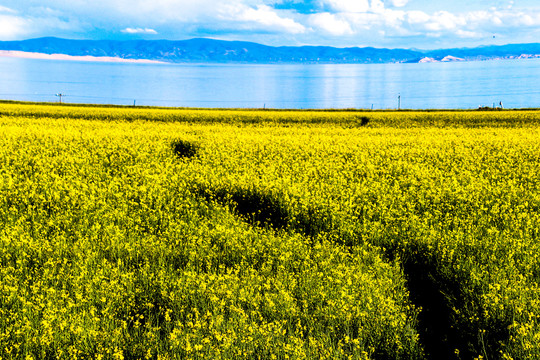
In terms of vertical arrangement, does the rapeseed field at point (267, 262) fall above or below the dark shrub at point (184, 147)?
below

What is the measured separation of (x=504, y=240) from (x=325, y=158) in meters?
7.48

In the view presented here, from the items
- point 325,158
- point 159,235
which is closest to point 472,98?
point 325,158

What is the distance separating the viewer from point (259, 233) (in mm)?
7266

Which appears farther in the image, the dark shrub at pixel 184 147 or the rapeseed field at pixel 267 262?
the dark shrub at pixel 184 147

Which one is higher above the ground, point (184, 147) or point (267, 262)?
point (184, 147)

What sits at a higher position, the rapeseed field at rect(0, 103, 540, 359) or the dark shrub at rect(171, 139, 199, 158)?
the dark shrub at rect(171, 139, 199, 158)

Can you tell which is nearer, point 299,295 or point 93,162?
point 299,295

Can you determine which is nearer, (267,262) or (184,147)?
(267,262)

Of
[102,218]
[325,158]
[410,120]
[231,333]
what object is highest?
[410,120]

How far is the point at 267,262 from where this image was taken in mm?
5793

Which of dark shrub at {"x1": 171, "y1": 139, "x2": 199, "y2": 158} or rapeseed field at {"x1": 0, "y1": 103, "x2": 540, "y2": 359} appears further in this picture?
dark shrub at {"x1": 171, "y1": 139, "x2": 199, "y2": 158}

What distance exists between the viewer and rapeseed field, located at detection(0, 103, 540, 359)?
4.22 metres

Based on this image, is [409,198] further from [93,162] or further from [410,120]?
[410,120]

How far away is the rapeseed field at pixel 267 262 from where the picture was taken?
422cm
